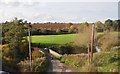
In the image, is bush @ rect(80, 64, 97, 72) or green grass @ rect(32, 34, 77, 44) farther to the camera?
green grass @ rect(32, 34, 77, 44)

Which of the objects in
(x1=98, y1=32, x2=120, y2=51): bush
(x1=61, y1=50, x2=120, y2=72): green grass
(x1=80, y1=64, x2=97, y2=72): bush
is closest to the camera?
(x1=80, y1=64, x2=97, y2=72): bush

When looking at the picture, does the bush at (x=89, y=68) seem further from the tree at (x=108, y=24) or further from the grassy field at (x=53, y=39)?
the tree at (x=108, y=24)

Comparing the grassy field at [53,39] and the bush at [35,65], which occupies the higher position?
the grassy field at [53,39]

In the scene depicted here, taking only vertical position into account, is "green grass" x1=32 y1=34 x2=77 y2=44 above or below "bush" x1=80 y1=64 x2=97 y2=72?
above

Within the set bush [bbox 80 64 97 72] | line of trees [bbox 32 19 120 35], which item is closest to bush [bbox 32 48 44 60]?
line of trees [bbox 32 19 120 35]

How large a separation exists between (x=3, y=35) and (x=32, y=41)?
0.42 meters

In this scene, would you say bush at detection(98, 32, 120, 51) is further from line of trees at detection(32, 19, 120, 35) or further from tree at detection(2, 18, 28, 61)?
tree at detection(2, 18, 28, 61)

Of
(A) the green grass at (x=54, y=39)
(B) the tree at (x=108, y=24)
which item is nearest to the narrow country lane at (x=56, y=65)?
(A) the green grass at (x=54, y=39)

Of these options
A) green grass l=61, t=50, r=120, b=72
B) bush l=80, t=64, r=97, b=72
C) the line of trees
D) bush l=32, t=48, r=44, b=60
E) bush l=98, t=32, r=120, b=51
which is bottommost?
bush l=80, t=64, r=97, b=72

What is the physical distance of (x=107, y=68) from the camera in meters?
4.52

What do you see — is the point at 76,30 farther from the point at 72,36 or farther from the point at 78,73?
the point at 78,73


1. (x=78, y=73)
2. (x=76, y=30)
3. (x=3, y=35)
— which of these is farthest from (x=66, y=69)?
(x=3, y=35)

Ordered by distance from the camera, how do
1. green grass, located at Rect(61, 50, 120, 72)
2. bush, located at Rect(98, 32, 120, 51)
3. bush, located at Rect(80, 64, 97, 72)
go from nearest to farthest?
bush, located at Rect(80, 64, 97, 72), green grass, located at Rect(61, 50, 120, 72), bush, located at Rect(98, 32, 120, 51)

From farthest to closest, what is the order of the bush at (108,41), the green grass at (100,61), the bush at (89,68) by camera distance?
the bush at (108,41)
the green grass at (100,61)
the bush at (89,68)
